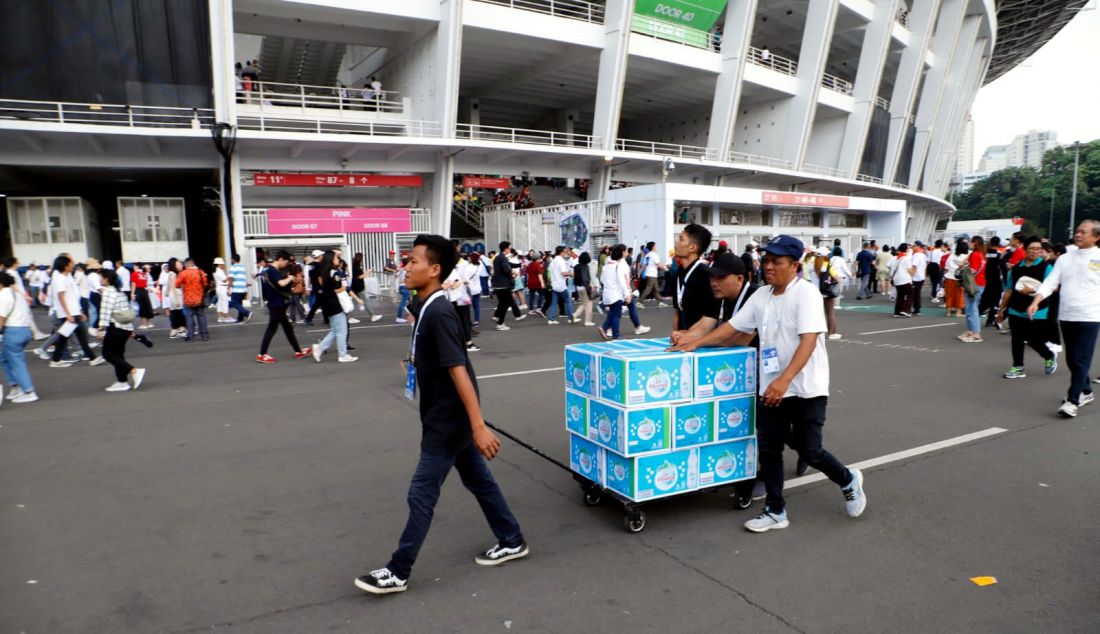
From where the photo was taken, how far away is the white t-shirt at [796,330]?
3.56m

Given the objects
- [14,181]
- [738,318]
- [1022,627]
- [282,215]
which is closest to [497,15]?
[282,215]

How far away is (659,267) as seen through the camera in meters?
19.8

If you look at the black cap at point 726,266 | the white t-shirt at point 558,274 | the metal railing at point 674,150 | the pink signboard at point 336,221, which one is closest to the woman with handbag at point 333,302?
the white t-shirt at point 558,274

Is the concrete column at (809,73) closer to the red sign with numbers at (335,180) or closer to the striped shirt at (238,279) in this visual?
the red sign with numbers at (335,180)

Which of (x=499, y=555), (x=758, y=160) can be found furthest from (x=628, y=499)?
Answer: (x=758, y=160)

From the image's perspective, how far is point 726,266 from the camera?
4.33m

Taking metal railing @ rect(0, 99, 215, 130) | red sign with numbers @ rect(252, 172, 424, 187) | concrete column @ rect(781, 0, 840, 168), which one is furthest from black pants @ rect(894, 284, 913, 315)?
metal railing @ rect(0, 99, 215, 130)

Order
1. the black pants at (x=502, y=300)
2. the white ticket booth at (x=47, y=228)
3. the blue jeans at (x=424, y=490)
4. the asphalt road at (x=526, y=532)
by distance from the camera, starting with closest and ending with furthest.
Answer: the asphalt road at (x=526, y=532) < the blue jeans at (x=424, y=490) < the black pants at (x=502, y=300) < the white ticket booth at (x=47, y=228)

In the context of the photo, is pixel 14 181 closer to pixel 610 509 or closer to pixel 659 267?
pixel 659 267

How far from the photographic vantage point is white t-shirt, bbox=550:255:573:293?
14117 mm

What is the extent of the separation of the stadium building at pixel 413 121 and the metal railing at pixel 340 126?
0.12 m

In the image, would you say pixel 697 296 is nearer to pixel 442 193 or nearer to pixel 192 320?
pixel 192 320

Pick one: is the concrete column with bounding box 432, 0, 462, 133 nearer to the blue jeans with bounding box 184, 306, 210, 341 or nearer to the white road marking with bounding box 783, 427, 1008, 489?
the blue jeans with bounding box 184, 306, 210, 341

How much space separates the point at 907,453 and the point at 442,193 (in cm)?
2147
